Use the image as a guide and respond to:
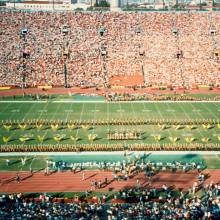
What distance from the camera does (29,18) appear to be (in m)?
65.6

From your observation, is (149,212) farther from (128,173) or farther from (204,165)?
(204,165)

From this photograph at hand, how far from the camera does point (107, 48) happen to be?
61.4 m

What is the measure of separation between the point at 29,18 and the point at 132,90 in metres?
22.9

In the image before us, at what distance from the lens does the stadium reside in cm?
2441

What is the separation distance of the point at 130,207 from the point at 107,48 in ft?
138

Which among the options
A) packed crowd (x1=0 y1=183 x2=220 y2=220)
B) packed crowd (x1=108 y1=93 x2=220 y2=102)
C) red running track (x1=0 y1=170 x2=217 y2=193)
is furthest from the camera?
packed crowd (x1=108 y1=93 x2=220 y2=102)

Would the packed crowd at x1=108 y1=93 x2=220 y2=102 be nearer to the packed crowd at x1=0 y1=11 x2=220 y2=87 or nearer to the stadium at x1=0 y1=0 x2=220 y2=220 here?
the stadium at x1=0 y1=0 x2=220 y2=220

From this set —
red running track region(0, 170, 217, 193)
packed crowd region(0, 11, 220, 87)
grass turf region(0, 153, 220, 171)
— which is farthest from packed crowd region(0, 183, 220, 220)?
packed crowd region(0, 11, 220, 87)

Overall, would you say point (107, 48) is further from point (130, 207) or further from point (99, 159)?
point (130, 207)

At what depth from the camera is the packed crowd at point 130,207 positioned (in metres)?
19.9

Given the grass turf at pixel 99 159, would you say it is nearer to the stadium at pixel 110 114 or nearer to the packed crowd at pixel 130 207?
the stadium at pixel 110 114

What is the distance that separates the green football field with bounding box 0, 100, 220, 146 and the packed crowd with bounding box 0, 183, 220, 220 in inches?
399

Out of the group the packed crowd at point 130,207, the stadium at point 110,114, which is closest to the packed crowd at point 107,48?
the stadium at point 110,114

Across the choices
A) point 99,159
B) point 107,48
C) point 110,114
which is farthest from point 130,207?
point 107,48
